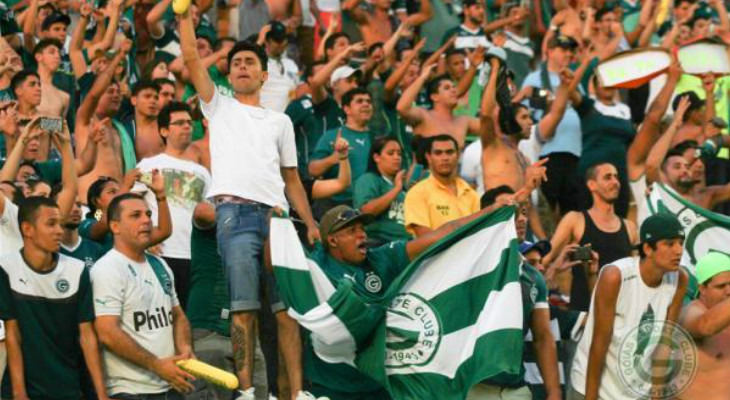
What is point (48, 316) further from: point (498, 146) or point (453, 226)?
point (498, 146)

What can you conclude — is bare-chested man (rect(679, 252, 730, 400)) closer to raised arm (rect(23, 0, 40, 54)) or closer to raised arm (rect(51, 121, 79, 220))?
raised arm (rect(51, 121, 79, 220))

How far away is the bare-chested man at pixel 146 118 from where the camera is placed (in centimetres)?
1376

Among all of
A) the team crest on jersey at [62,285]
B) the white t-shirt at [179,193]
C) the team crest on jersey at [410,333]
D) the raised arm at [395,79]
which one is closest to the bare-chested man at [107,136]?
the white t-shirt at [179,193]

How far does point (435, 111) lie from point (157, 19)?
2.78 metres

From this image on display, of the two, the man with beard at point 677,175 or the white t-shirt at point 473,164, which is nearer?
the man with beard at point 677,175

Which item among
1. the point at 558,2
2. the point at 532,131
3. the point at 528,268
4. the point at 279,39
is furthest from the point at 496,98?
the point at 558,2

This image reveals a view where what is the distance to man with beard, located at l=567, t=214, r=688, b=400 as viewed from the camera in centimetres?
1144

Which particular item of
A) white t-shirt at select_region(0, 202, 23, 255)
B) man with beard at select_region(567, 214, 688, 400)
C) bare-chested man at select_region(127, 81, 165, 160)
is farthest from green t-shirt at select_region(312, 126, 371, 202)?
white t-shirt at select_region(0, 202, 23, 255)

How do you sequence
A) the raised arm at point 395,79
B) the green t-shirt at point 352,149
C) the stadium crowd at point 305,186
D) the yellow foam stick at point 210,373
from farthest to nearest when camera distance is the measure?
the raised arm at point 395,79 < the green t-shirt at point 352,149 < the stadium crowd at point 305,186 < the yellow foam stick at point 210,373

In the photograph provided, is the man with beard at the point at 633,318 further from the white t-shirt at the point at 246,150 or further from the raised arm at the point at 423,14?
the raised arm at the point at 423,14

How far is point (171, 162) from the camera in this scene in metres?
12.8

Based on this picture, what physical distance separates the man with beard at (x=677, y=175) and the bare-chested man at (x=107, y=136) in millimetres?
4553

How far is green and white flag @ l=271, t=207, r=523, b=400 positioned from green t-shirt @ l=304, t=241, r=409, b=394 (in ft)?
0.22

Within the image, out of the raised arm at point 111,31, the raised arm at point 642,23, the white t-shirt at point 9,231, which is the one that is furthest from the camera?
the raised arm at point 642,23
